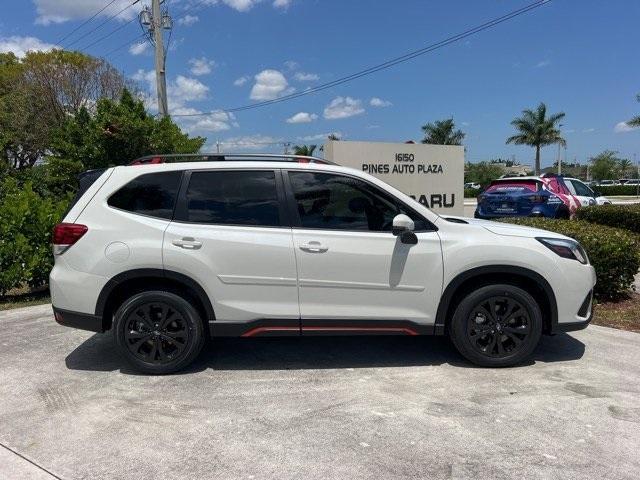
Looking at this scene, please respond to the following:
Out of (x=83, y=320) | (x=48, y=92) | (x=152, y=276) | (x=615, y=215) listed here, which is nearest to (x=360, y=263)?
(x=152, y=276)

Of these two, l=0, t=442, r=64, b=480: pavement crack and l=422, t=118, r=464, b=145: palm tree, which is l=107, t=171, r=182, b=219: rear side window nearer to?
l=0, t=442, r=64, b=480: pavement crack

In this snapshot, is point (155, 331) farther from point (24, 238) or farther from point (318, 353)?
point (24, 238)

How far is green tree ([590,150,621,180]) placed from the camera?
257ft

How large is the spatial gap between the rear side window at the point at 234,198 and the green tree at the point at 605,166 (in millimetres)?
84707

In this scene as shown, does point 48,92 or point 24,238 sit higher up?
point 48,92

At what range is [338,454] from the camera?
3.25 m

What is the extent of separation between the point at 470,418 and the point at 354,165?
6.63m

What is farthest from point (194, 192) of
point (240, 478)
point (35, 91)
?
point (35, 91)

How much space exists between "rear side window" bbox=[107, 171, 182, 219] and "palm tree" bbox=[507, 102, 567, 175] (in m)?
49.1

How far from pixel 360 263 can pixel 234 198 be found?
1.17 m

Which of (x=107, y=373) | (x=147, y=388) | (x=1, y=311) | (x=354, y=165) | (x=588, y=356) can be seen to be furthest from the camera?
(x=354, y=165)

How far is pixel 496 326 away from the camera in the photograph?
14.9ft

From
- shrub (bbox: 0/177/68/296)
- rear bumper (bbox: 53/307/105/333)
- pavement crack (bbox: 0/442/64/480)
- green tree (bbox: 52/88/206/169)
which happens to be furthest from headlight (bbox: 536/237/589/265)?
green tree (bbox: 52/88/206/169)

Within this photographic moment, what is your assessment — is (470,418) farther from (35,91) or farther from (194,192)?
(35,91)
